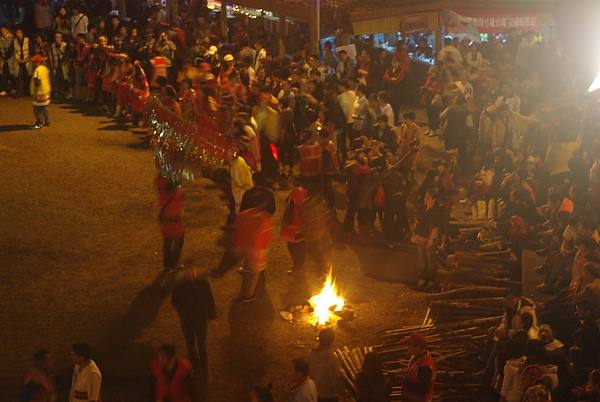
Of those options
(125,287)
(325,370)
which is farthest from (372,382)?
(125,287)

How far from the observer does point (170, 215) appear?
33.0ft

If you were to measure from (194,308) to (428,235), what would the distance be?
3833 millimetres

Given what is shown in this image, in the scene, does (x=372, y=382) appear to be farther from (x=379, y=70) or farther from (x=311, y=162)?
(x=379, y=70)

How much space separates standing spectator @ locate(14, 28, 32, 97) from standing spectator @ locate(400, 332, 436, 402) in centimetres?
1718

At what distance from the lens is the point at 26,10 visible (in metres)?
24.6

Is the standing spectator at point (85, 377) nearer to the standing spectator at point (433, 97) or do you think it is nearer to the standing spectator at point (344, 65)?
the standing spectator at point (433, 97)

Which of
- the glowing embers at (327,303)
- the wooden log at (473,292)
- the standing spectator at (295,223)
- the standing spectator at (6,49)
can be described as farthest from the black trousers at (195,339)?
the standing spectator at (6,49)

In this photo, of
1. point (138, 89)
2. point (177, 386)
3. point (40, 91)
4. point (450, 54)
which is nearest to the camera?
point (177, 386)

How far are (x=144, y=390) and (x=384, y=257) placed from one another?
4.91 metres

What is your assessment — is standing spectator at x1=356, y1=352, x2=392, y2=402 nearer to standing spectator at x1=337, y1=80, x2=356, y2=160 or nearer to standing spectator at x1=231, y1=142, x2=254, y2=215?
standing spectator at x1=231, y1=142, x2=254, y2=215

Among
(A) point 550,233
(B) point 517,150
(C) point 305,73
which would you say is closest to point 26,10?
(C) point 305,73

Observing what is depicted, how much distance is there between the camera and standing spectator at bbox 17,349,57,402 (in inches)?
246

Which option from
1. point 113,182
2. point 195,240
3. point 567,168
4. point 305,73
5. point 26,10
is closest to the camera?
point 195,240

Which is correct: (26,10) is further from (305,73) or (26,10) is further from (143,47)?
(305,73)
